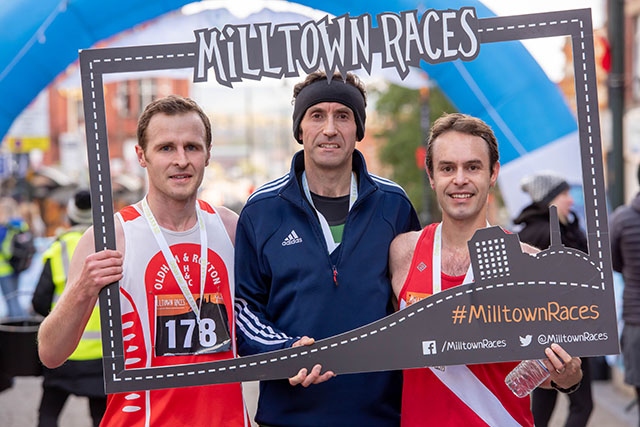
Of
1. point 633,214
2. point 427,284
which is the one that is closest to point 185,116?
point 427,284

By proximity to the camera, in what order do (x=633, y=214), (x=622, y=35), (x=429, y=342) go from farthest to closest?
1. (x=622, y=35)
2. (x=633, y=214)
3. (x=429, y=342)

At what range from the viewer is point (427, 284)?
335 centimetres

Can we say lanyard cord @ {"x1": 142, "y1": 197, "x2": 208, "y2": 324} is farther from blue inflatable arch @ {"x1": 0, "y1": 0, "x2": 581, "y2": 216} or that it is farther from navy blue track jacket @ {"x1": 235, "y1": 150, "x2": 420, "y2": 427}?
blue inflatable arch @ {"x1": 0, "y1": 0, "x2": 581, "y2": 216}

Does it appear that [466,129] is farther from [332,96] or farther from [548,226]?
[548,226]

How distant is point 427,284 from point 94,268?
4.05ft

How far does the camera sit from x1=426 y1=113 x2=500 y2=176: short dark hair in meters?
3.38

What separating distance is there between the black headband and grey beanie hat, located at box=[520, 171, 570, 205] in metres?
2.35

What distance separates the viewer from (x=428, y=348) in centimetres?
326

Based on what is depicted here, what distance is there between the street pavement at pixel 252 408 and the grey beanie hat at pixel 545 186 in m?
3.11

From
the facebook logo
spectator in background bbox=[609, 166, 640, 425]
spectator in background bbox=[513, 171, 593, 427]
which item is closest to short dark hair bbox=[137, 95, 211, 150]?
the facebook logo

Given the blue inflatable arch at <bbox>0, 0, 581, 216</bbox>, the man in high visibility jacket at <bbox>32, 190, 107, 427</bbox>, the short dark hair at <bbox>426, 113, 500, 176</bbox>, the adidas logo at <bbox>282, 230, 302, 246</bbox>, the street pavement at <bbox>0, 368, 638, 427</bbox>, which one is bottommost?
the street pavement at <bbox>0, 368, 638, 427</bbox>

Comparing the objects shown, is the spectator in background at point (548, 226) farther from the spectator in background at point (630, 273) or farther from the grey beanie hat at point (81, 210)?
the grey beanie hat at point (81, 210)

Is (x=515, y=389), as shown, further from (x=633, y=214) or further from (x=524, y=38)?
(x=633, y=214)

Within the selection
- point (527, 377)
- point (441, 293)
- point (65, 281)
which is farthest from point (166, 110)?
point (65, 281)
